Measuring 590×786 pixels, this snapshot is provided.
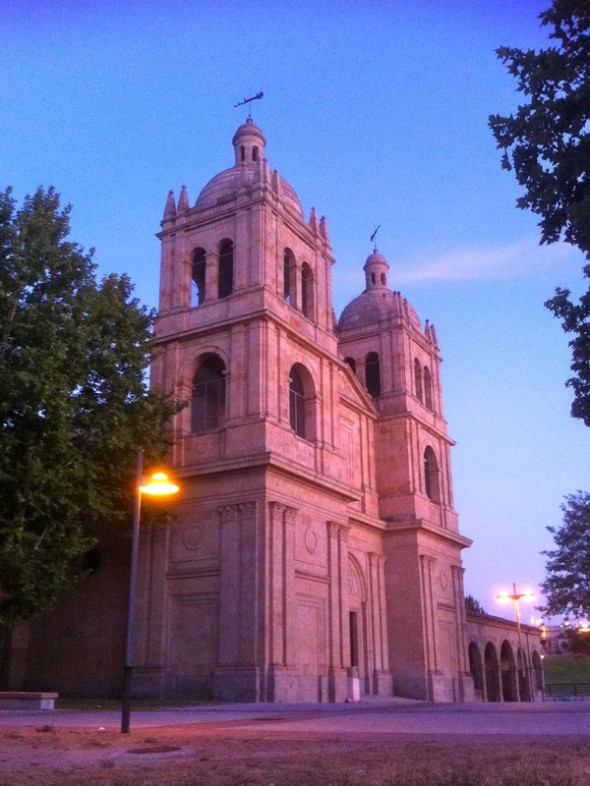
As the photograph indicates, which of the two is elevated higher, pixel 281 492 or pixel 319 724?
pixel 281 492

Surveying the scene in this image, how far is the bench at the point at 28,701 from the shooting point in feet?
75.3

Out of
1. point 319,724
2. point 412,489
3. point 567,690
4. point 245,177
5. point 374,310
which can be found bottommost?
point 567,690

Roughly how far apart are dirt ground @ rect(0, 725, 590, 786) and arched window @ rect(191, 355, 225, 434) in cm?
2165

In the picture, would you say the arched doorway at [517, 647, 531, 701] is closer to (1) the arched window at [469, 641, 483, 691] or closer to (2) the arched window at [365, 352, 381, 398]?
(1) the arched window at [469, 641, 483, 691]

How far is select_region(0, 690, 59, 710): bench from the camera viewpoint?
75.3ft

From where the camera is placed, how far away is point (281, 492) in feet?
102

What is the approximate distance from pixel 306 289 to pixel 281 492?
1124 centimetres

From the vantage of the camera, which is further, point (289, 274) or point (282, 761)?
point (289, 274)

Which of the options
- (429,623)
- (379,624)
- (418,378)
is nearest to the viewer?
(379,624)

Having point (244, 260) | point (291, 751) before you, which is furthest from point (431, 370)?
point (291, 751)

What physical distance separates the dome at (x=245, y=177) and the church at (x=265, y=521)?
0.13 metres

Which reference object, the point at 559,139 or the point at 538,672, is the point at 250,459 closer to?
the point at 559,139

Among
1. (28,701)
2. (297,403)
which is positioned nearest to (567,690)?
(297,403)

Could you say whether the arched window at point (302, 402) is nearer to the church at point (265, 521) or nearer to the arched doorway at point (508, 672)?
the church at point (265, 521)
